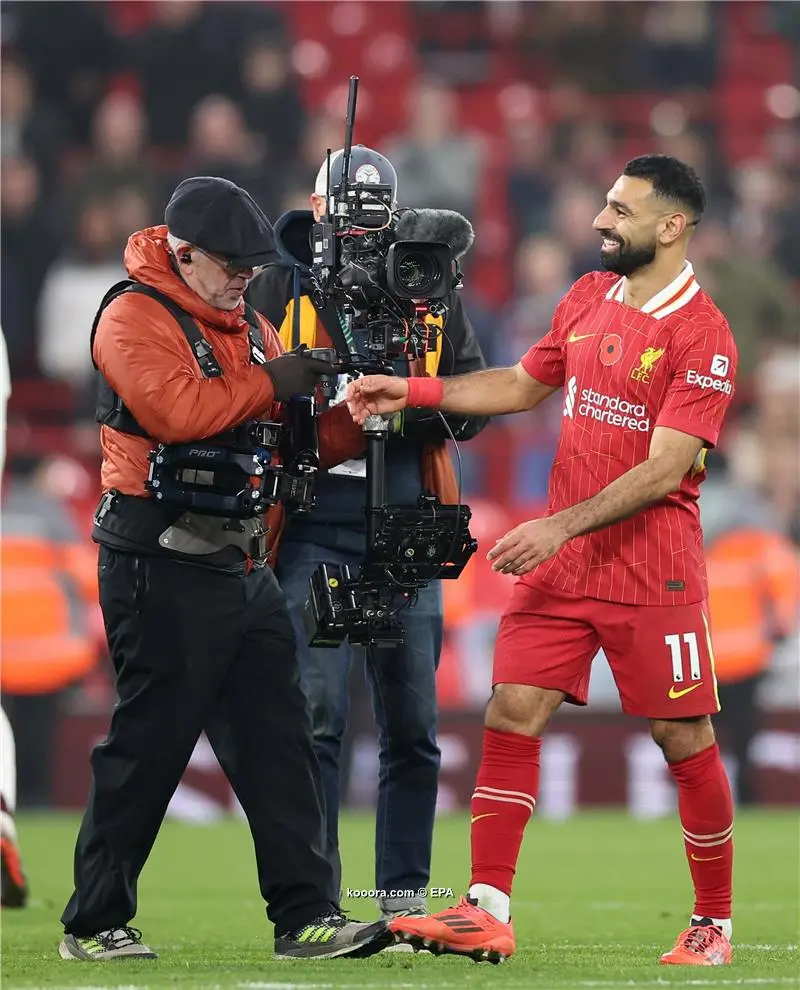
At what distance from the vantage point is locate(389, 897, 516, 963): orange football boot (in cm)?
Result: 463

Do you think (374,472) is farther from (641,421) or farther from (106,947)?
(106,947)

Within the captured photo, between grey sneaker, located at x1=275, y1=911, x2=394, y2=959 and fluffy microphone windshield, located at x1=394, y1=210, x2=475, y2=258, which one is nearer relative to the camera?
grey sneaker, located at x1=275, y1=911, x2=394, y2=959

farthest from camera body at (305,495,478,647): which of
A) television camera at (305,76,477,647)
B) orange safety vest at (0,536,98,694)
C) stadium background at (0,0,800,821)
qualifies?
orange safety vest at (0,536,98,694)

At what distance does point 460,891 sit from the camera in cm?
716

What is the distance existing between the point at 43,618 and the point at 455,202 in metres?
5.05

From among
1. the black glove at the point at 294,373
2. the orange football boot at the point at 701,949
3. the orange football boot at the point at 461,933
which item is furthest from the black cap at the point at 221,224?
the orange football boot at the point at 701,949

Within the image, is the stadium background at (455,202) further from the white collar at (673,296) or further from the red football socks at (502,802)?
the white collar at (673,296)

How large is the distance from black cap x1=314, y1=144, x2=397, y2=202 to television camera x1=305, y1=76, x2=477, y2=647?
0.22 meters

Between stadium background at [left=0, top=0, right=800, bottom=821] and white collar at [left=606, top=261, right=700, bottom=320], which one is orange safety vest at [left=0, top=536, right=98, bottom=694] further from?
white collar at [left=606, top=261, right=700, bottom=320]

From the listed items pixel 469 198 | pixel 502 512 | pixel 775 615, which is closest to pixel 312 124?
pixel 469 198

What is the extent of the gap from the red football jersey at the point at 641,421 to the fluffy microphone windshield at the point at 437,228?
18.1 inches

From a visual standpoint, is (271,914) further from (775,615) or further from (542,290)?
(542,290)

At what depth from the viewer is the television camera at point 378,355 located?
4.89 metres

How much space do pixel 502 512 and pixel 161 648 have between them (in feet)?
19.7
